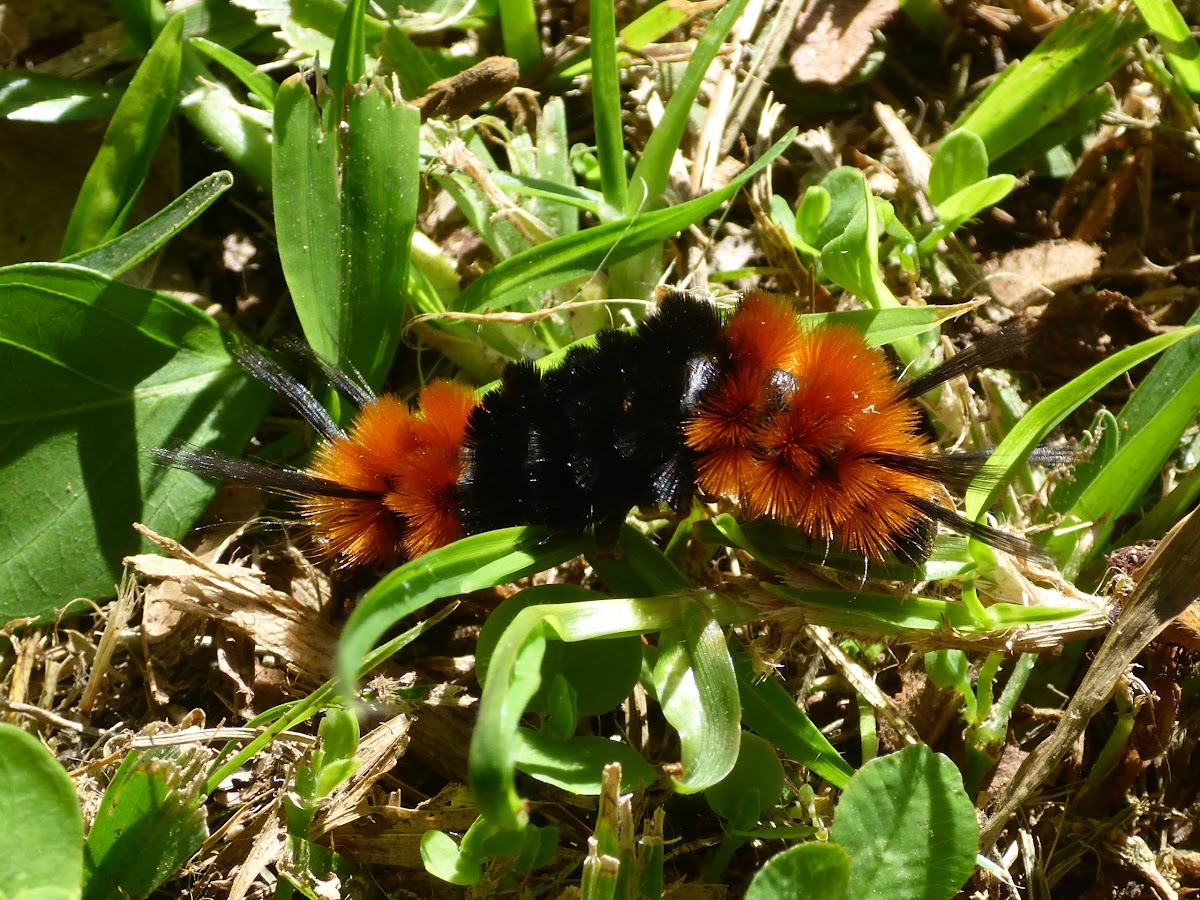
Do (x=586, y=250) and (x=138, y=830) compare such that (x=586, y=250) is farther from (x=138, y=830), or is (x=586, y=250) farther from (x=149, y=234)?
(x=138, y=830)

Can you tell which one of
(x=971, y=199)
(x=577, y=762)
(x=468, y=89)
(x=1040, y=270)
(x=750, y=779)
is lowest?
(x=750, y=779)

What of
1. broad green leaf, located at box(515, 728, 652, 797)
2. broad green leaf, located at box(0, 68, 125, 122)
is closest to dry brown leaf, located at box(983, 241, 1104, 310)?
broad green leaf, located at box(515, 728, 652, 797)

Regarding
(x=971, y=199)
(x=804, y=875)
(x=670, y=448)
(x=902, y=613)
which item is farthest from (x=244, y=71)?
(x=804, y=875)

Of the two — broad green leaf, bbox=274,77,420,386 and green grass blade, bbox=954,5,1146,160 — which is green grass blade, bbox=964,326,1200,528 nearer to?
green grass blade, bbox=954,5,1146,160

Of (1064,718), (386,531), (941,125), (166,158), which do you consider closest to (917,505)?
(1064,718)

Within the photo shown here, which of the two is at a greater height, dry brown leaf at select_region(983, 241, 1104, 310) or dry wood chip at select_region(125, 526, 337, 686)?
dry brown leaf at select_region(983, 241, 1104, 310)

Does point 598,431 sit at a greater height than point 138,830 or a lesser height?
greater

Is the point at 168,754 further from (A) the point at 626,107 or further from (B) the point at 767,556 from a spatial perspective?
(A) the point at 626,107
